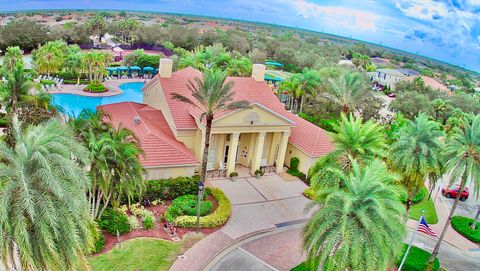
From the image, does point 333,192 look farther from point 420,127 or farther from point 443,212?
point 443,212

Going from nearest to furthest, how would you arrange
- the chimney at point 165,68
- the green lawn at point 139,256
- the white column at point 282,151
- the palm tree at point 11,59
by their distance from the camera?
the green lawn at point 139,256, the white column at point 282,151, the chimney at point 165,68, the palm tree at point 11,59

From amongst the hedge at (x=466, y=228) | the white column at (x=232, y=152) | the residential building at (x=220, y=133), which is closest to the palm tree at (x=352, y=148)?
the residential building at (x=220, y=133)

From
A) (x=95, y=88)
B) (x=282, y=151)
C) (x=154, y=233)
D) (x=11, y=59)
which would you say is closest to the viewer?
(x=154, y=233)

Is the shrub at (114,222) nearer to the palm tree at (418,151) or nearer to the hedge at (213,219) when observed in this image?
the hedge at (213,219)

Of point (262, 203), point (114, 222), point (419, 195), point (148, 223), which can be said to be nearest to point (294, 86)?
point (419, 195)

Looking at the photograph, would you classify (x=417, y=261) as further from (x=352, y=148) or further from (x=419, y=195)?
(x=419, y=195)

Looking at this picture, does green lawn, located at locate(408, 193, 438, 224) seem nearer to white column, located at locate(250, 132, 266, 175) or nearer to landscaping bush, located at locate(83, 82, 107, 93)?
white column, located at locate(250, 132, 266, 175)

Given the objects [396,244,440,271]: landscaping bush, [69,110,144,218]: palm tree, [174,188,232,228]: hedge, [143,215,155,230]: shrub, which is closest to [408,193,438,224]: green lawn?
[396,244,440,271]: landscaping bush
